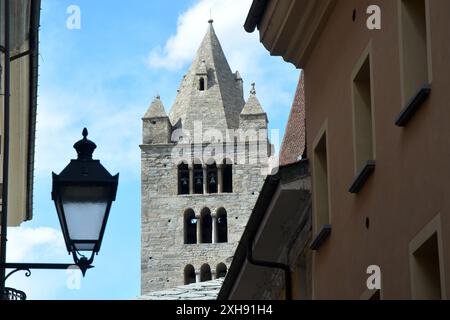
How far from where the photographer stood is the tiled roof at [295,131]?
20.5 meters

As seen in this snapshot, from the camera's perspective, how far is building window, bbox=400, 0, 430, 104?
368 inches

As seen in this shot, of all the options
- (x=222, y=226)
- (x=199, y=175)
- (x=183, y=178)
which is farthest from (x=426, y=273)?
(x=199, y=175)

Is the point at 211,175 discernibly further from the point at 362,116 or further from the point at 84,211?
the point at 84,211

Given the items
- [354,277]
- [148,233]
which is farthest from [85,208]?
[148,233]

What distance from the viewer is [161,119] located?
72.0 metres

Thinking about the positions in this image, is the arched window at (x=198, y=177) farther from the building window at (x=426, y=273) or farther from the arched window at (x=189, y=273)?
the building window at (x=426, y=273)

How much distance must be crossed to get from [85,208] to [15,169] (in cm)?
770

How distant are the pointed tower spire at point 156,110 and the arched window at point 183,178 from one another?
2386mm

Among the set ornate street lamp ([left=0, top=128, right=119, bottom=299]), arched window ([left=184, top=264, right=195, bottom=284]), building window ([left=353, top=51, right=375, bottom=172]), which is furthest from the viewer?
arched window ([left=184, top=264, right=195, bottom=284])

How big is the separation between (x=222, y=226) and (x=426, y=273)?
63.2 meters

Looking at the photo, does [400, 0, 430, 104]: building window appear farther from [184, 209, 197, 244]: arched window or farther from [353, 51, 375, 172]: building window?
[184, 209, 197, 244]: arched window

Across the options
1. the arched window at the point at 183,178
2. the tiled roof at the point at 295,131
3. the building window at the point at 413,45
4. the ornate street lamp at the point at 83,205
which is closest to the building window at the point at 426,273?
the building window at the point at 413,45

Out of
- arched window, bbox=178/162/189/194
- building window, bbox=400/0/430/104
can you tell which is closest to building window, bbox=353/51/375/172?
building window, bbox=400/0/430/104
